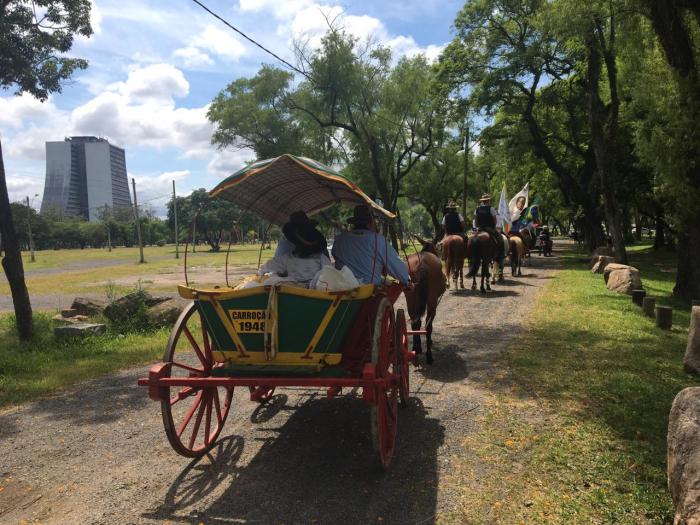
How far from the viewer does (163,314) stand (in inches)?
406

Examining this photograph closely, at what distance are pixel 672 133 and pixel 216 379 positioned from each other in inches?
427

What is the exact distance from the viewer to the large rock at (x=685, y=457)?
2697 mm

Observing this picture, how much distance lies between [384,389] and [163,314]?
767cm

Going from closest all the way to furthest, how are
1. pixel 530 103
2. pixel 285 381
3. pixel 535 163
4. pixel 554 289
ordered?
1. pixel 285 381
2. pixel 554 289
3. pixel 530 103
4. pixel 535 163

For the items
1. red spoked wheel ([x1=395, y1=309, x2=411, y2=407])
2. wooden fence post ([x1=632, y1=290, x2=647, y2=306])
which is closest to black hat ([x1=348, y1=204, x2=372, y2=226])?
red spoked wheel ([x1=395, y1=309, x2=411, y2=407])

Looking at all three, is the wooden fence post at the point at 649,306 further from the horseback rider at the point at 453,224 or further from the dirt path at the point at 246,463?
the dirt path at the point at 246,463

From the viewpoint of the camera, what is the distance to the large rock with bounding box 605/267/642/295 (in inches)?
487

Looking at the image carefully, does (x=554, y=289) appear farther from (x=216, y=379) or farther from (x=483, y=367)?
(x=216, y=379)

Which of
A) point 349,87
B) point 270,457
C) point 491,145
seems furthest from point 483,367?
point 491,145

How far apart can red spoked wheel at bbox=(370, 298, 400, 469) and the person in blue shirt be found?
0.75 metres

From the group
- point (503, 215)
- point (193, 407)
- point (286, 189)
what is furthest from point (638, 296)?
point (193, 407)

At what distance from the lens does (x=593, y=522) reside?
127 inches

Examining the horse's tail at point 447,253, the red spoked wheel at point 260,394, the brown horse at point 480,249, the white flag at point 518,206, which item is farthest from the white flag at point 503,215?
the red spoked wheel at point 260,394

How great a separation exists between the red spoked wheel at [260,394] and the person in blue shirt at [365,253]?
1530mm
